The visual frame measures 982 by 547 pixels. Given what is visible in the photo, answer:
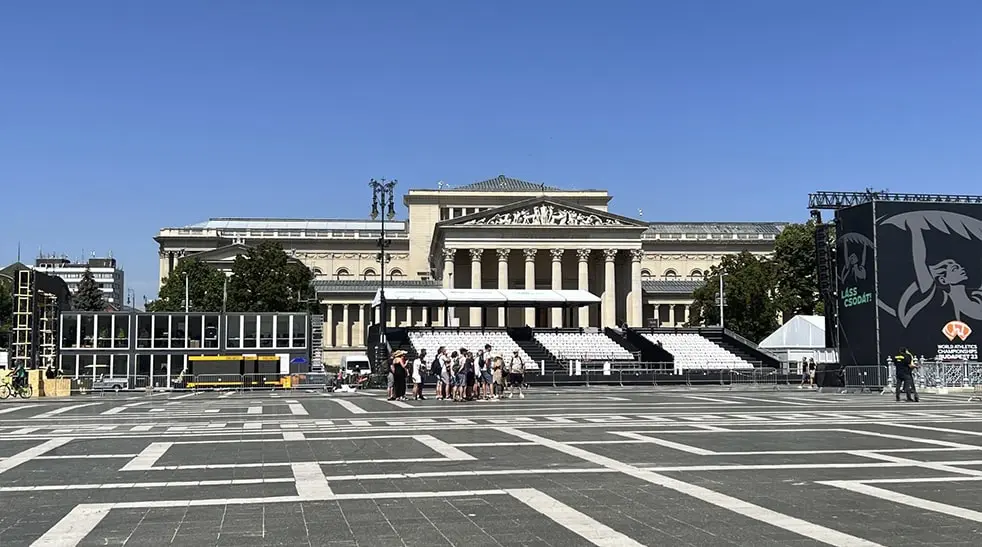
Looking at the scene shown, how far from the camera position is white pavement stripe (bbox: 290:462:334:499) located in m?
10.9

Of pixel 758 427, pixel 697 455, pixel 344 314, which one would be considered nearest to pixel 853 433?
pixel 758 427

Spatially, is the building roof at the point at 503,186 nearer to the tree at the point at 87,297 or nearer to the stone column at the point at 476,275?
the stone column at the point at 476,275

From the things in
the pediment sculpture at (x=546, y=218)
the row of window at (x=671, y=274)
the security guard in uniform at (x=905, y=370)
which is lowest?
the security guard in uniform at (x=905, y=370)

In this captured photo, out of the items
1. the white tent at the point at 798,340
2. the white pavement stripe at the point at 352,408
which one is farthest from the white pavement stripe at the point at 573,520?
the white tent at the point at 798,340

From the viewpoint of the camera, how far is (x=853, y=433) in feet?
62.2

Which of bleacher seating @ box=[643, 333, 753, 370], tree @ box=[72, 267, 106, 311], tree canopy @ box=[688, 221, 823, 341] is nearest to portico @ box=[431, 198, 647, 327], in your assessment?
tree canopy @ box=[688, 221, 823, 341]

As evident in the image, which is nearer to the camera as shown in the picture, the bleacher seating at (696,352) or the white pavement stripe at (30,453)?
the white pavement stripe at (30,453)

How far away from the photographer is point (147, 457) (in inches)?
600

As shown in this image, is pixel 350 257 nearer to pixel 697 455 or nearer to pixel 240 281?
pixel 240 281

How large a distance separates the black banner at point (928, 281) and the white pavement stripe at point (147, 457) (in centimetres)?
3153

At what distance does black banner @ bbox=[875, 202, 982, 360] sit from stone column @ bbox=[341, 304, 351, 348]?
84184 mm

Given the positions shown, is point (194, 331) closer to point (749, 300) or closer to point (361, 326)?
point (749, 300)

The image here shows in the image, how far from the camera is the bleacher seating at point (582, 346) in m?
61.9

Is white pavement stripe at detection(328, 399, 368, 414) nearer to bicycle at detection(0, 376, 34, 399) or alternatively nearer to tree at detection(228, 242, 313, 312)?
bicycle at detection(0, 376, 34, 399)
